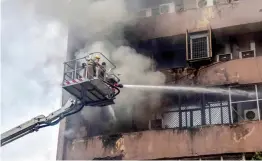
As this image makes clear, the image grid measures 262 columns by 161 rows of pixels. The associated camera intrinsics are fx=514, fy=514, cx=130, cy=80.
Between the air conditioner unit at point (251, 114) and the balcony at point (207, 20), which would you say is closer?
the air conditioner unit at point (251, 114)

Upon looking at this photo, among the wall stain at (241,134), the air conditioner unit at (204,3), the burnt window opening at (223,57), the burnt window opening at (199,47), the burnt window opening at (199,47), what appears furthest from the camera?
the air conditioner unit at (204,3)

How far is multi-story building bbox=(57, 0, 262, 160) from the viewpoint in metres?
16.5

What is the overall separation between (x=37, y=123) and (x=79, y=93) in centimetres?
145

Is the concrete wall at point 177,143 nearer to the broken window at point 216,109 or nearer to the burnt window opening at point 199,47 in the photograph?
the broken window at point 216,109

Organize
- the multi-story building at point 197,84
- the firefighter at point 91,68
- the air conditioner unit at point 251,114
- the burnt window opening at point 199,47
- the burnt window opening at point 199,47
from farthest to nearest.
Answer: the burnt window opening at point 199,47 → the burnt window opening at point 199,47 → the air conditioner unit at point 251,114 → the multi-story building at point 197,84 → the firefighter at point 91,68

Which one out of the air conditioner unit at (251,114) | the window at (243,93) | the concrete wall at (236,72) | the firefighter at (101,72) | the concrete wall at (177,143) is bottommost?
the concrete wall at (177,143)

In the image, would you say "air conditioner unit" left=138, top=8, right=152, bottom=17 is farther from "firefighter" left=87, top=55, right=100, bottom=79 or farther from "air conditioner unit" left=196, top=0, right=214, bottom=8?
"firefighter" left=87, top=55, right=100, bottom=79

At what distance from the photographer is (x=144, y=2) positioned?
21.0 meters

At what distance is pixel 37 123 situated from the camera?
1449 cm

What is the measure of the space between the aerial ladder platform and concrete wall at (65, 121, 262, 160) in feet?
10.1

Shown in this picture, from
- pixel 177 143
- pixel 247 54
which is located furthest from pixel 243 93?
pixel 177 143

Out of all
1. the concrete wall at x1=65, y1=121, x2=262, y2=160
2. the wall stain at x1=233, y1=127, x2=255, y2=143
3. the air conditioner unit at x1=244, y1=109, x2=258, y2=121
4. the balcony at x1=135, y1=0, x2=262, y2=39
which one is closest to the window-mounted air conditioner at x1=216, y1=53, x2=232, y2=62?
the balcony at x1=135, y1=0, x2=262, y2=39

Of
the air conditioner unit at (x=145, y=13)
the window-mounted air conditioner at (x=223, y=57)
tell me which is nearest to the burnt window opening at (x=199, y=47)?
the window-mounted air conditioner at (x=223, y=57)

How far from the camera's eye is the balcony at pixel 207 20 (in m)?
18.1
